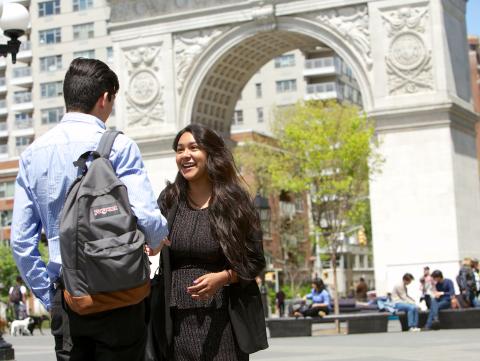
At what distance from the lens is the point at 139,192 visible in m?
4.30

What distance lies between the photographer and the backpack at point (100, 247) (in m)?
4.02

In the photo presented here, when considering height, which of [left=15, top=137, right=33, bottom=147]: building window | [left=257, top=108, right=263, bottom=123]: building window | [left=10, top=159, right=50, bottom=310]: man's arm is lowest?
[left=10, top=159, right=50, bottom=310]: man's arm

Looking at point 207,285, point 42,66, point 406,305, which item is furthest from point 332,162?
point 42,66

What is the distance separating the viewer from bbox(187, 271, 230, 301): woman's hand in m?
5.18

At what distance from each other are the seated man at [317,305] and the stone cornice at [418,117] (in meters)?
7.34

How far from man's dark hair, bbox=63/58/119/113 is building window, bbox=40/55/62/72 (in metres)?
66.1

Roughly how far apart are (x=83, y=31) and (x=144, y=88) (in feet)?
115

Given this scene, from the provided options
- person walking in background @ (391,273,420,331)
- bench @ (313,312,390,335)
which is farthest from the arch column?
bench @ (313,312,390,335)

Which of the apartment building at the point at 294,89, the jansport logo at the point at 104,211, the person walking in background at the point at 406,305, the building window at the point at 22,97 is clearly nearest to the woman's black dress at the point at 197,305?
the jansport logo at the point at 104,211

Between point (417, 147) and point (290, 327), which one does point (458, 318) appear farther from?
point (417, 147)

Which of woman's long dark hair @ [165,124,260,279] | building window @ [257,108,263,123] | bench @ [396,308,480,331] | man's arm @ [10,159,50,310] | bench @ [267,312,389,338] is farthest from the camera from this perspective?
building window @ [257,108,263,123]

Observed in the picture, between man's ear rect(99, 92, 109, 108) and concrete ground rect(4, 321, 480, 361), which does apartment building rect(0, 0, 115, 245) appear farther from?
man's ear rect(99, 92, 109, 108)

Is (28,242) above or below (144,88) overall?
below

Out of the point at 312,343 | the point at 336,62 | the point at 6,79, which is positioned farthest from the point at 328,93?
the point at 312,343
